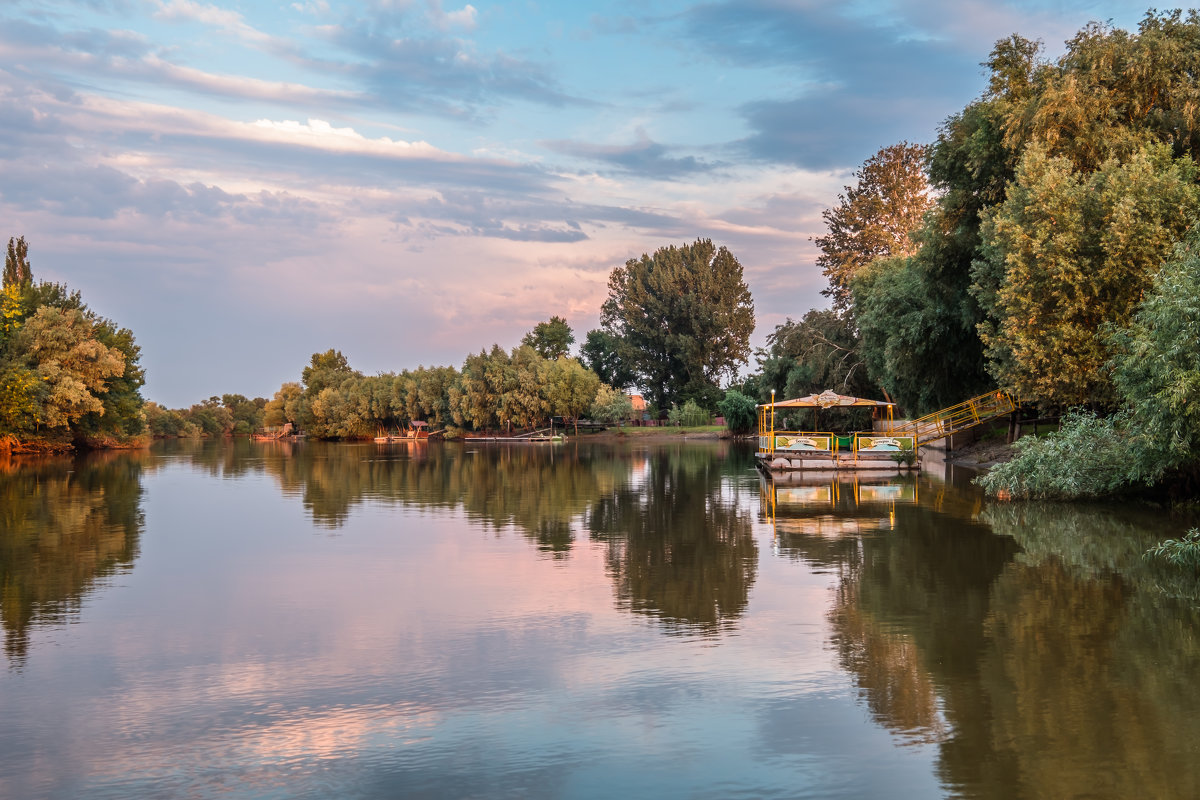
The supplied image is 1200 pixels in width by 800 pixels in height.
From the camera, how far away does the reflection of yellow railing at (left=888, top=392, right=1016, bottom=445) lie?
3950cm

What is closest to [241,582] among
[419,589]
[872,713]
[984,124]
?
[419,589]

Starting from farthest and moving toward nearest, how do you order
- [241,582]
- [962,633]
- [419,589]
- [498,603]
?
[241,582]
[419,589]
[498,603]
[962,633]

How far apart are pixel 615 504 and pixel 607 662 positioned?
16.7 metres

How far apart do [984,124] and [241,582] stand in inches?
1078

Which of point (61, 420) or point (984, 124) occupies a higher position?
point (984, 124)

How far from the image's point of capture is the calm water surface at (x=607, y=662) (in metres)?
7.12

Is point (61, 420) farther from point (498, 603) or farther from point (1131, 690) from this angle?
point (1131, 690)

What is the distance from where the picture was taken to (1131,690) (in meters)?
8.76

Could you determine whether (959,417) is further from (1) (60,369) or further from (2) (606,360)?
(2) (606,360)

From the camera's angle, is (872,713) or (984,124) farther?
(984,124)

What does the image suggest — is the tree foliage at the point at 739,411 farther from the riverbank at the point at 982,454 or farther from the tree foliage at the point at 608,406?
the riverbank at the point at 982,454

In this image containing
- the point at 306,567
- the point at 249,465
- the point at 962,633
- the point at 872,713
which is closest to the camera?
the point at 872,713

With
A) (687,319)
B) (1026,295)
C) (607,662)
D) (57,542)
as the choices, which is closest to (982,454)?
(1026,295)

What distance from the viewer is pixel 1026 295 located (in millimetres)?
25016
